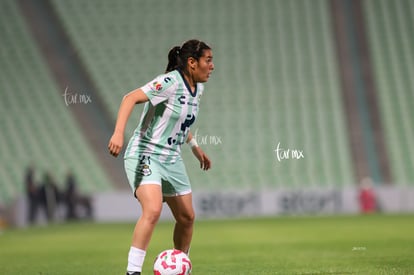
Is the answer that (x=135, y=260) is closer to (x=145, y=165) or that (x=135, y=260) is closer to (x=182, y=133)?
(x=145, y=165)

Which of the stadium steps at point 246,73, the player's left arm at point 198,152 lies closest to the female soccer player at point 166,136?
the player's left arm at point 198,152

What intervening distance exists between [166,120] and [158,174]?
43 cm

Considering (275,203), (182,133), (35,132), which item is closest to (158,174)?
(182,133)

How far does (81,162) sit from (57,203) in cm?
217

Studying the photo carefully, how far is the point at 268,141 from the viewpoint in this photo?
2350 centimetres

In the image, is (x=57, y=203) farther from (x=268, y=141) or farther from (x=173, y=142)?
(x=173, y=142)

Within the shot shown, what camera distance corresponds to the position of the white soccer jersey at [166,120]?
6.14 m

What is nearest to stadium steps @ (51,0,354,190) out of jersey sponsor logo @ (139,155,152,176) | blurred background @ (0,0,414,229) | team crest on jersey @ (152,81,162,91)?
blurred background @ (0,0,414,229)

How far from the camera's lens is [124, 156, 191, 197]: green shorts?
607 centimetres

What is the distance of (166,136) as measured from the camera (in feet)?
20.3

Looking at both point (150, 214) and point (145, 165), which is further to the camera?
point (145, 165)

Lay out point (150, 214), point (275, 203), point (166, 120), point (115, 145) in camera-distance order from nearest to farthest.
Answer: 1. point (115, 145)
2. point (150, 214)
3. point (166, 120)
4. point (275, 203)

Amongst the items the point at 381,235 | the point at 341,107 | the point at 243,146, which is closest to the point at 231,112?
the point at 243,146

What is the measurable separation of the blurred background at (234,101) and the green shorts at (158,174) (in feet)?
46.8
